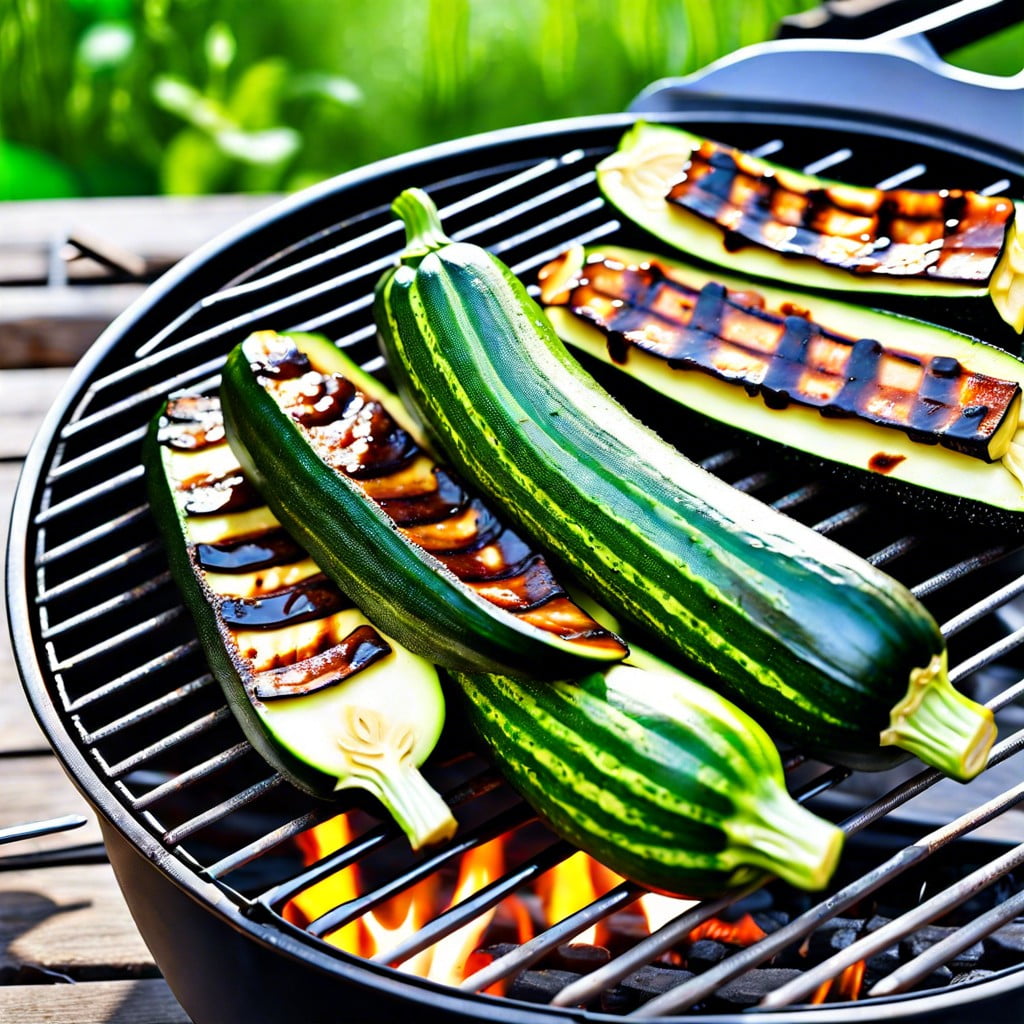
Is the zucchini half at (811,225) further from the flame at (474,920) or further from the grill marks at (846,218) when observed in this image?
the flame at (474,920)

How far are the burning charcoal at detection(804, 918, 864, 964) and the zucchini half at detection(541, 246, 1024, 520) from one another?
1.94ft

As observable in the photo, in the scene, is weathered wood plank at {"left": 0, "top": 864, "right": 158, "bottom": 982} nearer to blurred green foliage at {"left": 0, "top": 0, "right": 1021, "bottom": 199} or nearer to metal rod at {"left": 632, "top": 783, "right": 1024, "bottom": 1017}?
metal rod at {"left": 632, "top": 783, "right": 1024, "bottom": 1017}

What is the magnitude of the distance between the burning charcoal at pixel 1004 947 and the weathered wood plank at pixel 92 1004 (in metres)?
1.09

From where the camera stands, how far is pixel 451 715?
1.47 m

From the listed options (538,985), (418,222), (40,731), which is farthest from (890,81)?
(40,731)

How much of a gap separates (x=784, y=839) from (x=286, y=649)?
2.03ft

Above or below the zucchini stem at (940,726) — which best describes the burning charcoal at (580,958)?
below

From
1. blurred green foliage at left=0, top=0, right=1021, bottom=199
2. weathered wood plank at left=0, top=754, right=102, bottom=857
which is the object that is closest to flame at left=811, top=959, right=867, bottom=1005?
weathered wood plank at left=0, top=754, right=102, bottom=857

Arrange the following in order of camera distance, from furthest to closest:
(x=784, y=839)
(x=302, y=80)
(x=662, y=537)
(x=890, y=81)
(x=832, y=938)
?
(x=302, y=80) → (x=890, y=81) → (x=832, y=938) → (x=662, y=537) → (x=784, y=839)

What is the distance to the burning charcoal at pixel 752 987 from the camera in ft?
4.75

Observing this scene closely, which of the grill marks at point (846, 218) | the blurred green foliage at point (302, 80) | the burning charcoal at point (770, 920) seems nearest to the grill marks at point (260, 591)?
the burning charcoal at point (770, 920)

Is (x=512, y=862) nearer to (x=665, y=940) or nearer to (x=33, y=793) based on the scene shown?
(x=665, y=940)

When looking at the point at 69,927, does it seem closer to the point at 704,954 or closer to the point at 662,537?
the point at 704,954

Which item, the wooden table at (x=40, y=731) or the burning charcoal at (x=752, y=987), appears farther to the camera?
the wooden table at (x=40, y=731)
